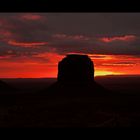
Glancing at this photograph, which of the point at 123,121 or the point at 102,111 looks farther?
the point at 102,111

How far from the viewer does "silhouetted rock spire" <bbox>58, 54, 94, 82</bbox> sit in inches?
2552

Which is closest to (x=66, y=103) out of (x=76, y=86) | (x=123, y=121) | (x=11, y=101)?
(x=76, y=86)

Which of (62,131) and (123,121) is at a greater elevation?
(62,131)

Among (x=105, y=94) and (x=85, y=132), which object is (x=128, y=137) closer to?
(x=85, y=132)

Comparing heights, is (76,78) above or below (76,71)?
below

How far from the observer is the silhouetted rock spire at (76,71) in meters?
64.8

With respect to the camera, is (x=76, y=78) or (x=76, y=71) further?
(x=76, y=78)

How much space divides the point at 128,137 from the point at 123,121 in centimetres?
3687

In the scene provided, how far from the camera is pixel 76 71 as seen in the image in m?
65.3
